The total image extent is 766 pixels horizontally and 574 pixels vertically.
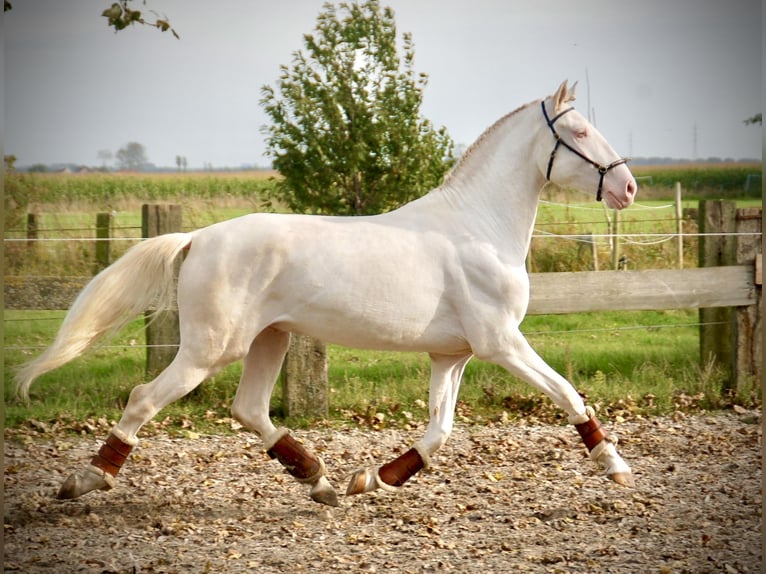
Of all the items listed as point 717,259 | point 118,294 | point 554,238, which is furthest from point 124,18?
point 554,238

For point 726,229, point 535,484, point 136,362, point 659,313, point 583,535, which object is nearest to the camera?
point 583,535

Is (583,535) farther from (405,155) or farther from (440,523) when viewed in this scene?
(405,155)

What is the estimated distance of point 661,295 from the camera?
721 centimetres

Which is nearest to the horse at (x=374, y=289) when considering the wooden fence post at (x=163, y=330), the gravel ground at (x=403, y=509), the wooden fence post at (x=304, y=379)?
the gravel ground at (x=403, y=509)

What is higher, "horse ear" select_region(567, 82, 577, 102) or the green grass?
"horse ear" select_region(567, 82, 577, 102)

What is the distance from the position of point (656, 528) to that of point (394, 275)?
1816 mm

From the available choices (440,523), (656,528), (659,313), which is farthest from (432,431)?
(659,313)

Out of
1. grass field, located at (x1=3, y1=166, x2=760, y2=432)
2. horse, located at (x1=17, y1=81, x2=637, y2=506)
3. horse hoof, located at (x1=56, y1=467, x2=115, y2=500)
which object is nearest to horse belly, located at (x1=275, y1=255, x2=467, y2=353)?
horse, located at (x1=17, y1=81, x2=637, y2=506)

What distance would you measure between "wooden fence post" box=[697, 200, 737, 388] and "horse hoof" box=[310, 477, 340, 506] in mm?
4125

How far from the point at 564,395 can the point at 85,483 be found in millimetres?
2483

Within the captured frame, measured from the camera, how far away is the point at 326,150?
25.8ft

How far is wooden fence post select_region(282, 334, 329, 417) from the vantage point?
658cm

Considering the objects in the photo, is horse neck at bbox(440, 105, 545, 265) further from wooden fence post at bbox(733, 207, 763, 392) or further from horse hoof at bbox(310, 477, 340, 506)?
wooden fence post at bbox(733, 207, 763, 392)

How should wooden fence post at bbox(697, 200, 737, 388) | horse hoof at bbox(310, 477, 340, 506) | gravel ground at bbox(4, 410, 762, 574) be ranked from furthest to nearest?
wooden fence post at bbox(697, 200, 737, 388) → horse hoof at bbox(310, 477, 340, 506) → gravel ground at bbox(4, 410, 762, 574)
